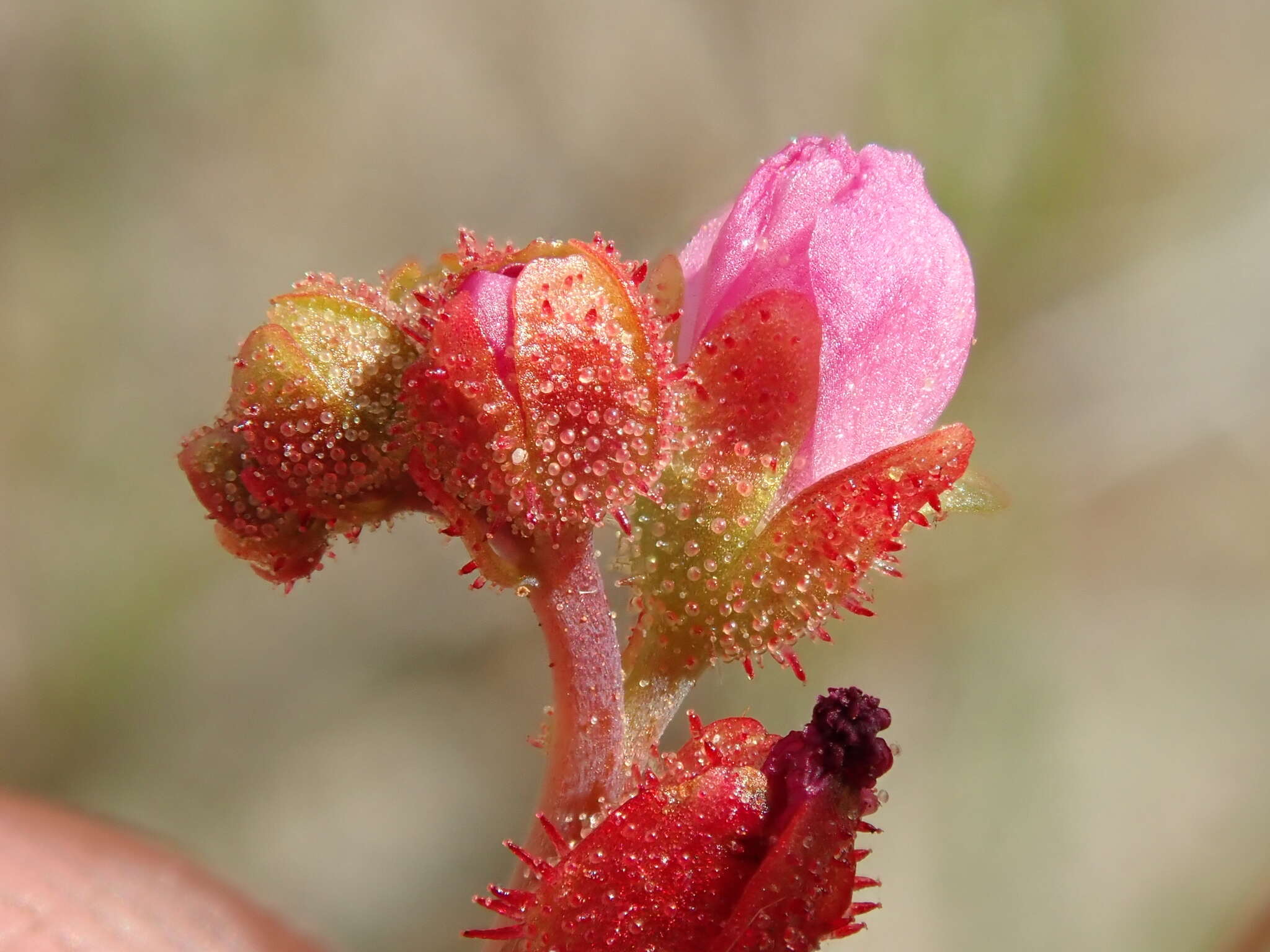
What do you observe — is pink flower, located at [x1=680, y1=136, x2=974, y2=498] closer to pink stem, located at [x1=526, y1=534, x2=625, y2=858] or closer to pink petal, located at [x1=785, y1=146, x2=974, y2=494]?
pink petal, located at [x1=785, y1=146, x2=974, y2=494]

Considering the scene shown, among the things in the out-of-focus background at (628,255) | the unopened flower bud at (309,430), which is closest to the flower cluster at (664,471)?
the unopened flower bud at (309,430)

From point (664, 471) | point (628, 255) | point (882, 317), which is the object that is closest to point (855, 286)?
point (882, 317)

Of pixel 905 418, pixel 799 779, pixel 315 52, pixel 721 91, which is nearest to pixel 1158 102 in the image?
pixel 721 91

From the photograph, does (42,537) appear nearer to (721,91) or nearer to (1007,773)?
(721,91)

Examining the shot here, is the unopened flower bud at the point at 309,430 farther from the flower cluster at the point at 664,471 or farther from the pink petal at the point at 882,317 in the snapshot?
the pink petal at the point at 882,317

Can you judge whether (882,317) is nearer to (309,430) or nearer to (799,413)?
(799,413)

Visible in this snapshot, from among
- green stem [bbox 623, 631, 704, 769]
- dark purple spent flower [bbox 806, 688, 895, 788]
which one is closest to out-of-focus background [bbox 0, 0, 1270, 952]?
green stem [bbox 623, 631, 704, 769]
